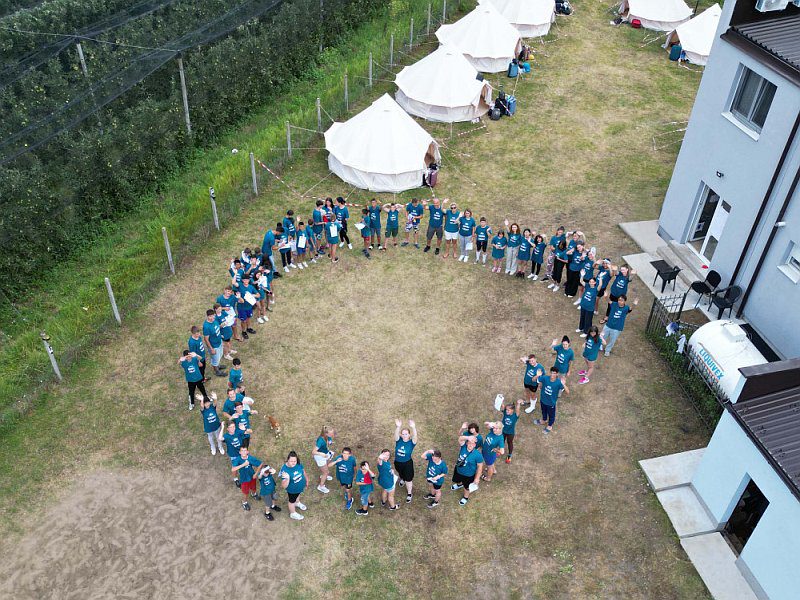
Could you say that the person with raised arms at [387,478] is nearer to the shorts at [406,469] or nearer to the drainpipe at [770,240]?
the shorts at [406,469]

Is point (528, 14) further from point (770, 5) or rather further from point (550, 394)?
point (550, 394)

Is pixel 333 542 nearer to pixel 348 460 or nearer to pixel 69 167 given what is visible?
pixel 348 460

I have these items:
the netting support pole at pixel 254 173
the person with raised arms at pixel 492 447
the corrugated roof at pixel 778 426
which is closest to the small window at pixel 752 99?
the corrugated roof at pixel 778 426

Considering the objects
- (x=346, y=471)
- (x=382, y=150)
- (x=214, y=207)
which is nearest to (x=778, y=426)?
(x=346, y=471)

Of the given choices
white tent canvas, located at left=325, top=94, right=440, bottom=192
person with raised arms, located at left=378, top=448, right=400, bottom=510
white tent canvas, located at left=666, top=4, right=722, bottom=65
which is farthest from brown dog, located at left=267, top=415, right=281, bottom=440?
white tent canvas, located at left=666, top=4, right=722, bottom=65

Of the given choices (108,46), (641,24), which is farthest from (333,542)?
(641,24)

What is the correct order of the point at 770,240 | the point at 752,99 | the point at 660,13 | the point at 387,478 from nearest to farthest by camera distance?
the point at 387,478 < the point at 770,240 < the point at 752,99 < the point at 660,13
